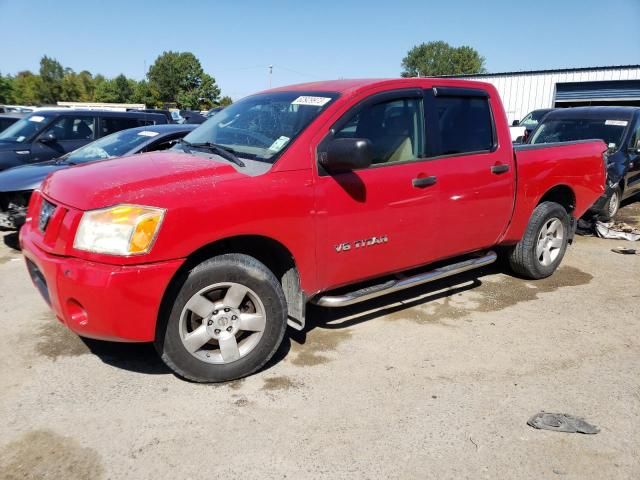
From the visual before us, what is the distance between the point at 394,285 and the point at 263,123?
5.15 ft

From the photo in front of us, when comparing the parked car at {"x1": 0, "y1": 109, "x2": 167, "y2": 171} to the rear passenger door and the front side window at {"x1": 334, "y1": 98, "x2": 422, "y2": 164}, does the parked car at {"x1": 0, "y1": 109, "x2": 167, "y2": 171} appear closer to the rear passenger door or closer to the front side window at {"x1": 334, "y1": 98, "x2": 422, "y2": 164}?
the front side window at {"x1": 334, "y1": 98, "x2": 422, "y2": 164}

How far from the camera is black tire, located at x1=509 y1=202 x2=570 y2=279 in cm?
498

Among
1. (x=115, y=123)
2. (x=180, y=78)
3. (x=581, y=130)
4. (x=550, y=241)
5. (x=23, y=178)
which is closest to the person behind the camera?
(x=550, y=241)

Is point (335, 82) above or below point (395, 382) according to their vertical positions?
above

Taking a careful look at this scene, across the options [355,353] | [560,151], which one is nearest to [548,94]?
[560,151]

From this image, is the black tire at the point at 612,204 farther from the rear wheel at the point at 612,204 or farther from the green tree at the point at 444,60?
the green tree at the point at 444,60

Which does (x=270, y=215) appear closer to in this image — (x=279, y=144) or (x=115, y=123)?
(x=279, y=144)

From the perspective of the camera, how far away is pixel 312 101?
12.0 ft

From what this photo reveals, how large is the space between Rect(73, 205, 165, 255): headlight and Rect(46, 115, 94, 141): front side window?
6.58 meters

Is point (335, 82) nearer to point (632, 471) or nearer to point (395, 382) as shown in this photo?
point (395, 382)

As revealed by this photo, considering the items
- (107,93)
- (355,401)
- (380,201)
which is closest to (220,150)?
(380,201)

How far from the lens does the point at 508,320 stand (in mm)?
4270

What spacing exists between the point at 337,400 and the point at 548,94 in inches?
1260

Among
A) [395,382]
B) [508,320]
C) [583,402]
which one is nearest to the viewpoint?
[583,402]
